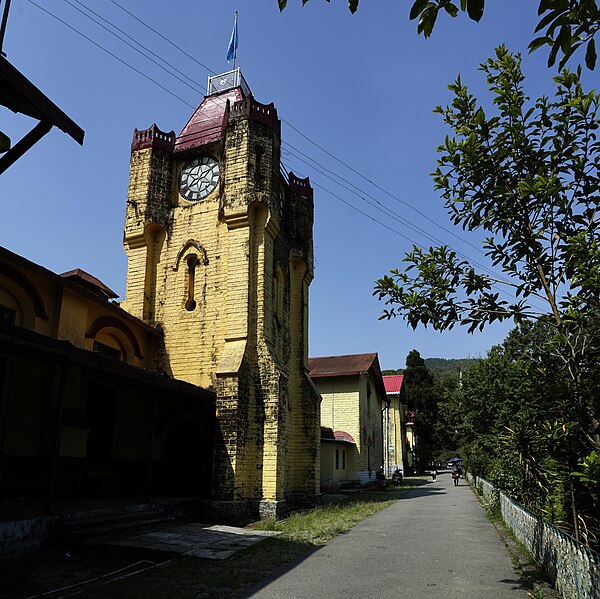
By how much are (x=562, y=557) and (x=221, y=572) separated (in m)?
5.17

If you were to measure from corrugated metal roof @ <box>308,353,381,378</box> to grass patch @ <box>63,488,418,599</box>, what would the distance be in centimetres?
1814

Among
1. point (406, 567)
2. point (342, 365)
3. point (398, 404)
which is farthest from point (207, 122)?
point (398, 404)

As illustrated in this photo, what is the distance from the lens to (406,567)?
9.19 metres

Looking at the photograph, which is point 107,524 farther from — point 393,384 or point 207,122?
point 393,384

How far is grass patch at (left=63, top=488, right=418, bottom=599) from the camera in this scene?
24.2ft

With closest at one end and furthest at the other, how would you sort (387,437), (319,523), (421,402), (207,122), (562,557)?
(562,557)
(319,523)
(207,122)
(387,437)
(421,402)

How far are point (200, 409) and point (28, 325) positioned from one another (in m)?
5.92

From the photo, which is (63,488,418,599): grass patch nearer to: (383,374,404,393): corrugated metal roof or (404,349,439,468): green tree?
(383,374,404,393): corrugated metal roof

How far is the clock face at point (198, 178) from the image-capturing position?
776 inches

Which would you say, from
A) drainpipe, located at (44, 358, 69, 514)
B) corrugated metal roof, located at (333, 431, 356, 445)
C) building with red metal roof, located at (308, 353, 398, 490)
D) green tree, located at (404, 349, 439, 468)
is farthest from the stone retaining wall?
green tree, located at (404, 349, 439, 468)

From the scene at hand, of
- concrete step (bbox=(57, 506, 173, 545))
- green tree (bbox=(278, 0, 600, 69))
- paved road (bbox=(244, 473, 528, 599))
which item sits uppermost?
green tree (bbox=(278, 0, 600, 69))

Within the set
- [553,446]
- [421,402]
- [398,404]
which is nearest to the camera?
[553,446]

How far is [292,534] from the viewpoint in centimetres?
1291

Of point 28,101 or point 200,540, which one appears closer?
point 28,101
